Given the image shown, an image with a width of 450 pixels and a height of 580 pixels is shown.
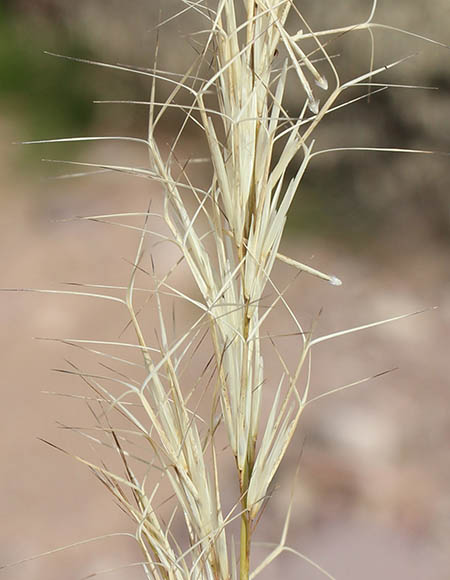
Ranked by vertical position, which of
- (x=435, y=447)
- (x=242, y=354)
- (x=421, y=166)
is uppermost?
(x=242, y=354)

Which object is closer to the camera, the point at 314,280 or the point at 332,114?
the point at 314,280

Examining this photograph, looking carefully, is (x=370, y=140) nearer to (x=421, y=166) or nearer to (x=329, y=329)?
(x=421, y=166)

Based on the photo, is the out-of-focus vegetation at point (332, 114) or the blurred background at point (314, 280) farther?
the out-of-focus vegetation at point (332, 114)

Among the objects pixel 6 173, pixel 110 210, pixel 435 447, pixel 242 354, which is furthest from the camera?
pixel 6 173

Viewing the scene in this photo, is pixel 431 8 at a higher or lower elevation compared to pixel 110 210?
higher

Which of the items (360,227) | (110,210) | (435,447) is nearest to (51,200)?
(110,210)

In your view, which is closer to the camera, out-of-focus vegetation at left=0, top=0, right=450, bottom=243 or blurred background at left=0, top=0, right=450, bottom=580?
blurred background at left=0, top=0, right=450, bottom=580

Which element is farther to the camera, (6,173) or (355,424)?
(6,173)

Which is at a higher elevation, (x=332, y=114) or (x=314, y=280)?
(x=332, y=114)
